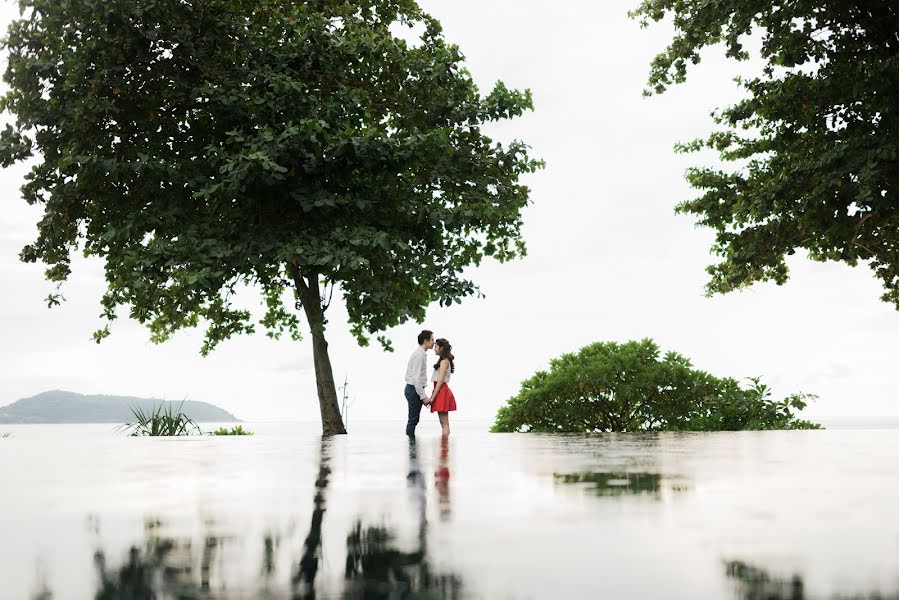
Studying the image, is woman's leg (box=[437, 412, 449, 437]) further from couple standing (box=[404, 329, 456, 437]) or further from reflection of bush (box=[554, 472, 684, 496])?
reflection of bush (box=[554, 472, 684, 496])

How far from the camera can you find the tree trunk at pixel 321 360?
20158 millimetres

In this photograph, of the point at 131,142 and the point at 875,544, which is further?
the point at 131,142

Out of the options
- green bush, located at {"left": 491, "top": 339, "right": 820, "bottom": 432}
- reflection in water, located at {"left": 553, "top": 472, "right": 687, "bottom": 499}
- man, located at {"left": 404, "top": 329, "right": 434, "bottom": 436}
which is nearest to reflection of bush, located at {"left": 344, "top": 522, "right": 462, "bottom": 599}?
reflection in water, located at {"left": 553, "top": 472, "right": 687, "bottom": 499}

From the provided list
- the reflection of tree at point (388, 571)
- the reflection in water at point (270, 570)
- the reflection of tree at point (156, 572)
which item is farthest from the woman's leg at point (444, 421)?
the reflection of tree at point (156, 572)

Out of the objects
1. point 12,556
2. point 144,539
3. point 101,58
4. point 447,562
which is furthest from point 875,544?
point 101,58

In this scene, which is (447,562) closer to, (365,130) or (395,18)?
(365,130)

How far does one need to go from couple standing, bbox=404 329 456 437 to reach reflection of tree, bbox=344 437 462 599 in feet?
37.2

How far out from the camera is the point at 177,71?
19.1 meters

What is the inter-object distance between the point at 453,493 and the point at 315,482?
1564 millimetres

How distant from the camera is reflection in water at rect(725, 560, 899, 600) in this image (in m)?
2.56

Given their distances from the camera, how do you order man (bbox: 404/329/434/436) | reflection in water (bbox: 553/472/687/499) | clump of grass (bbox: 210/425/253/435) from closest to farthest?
reflection in water (bbox: 553/472/687/499), man (bbox: 404/329/434/436), clump of grass (bbox: 210/425/253/435)

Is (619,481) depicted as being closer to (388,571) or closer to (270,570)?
(388,571)

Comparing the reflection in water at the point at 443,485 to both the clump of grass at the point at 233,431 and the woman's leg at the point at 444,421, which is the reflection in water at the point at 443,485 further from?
the clump of grass at the point at 233,431

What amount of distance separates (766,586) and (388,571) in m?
1.34
